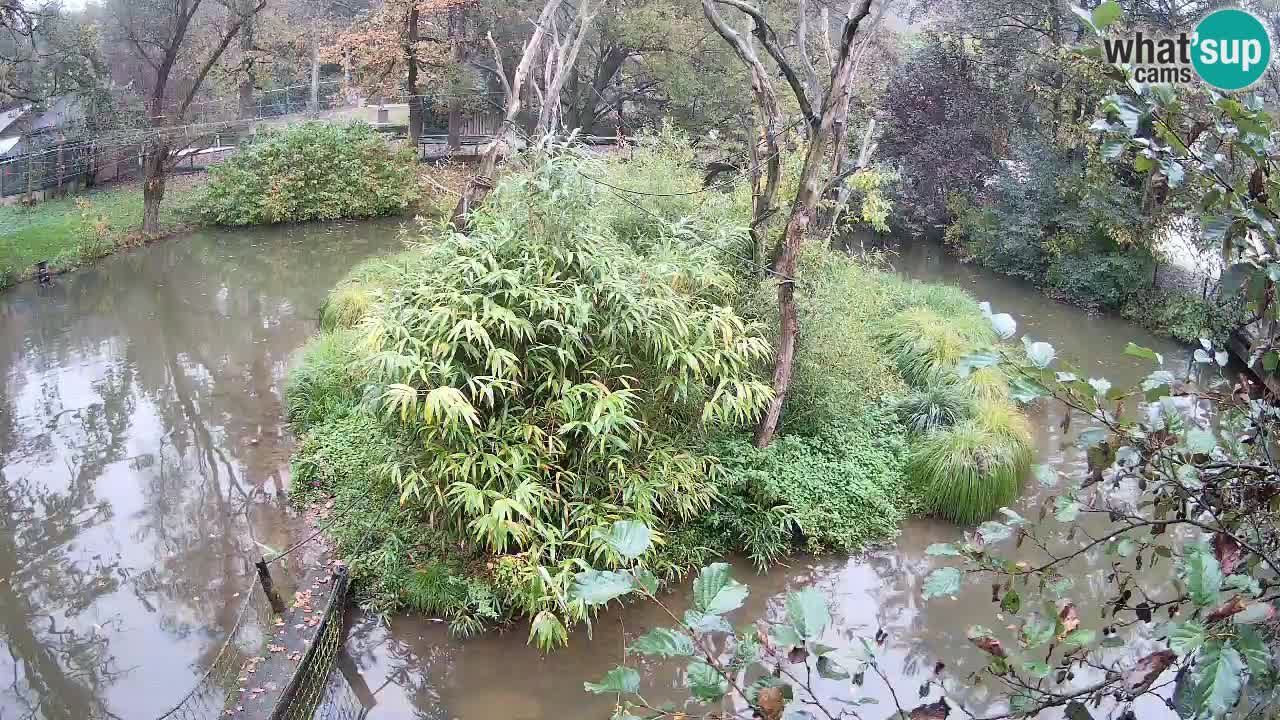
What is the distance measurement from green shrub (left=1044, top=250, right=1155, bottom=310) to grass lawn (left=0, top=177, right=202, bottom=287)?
451 inches

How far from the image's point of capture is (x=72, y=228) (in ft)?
37.7

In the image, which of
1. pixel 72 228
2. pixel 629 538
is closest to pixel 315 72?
Answer: pixel 72 228

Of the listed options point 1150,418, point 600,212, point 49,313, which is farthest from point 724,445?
point 49,313

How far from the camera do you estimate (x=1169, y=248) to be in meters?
9.96

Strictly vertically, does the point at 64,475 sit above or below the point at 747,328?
below

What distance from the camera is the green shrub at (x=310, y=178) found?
13.0 meters

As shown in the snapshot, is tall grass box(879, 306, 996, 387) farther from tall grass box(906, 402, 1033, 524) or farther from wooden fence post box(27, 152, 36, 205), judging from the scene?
wooden fence post box(27, 152, 36, 205)

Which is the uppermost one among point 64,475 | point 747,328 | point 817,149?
point 817,149

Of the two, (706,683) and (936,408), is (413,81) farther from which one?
(706,683)

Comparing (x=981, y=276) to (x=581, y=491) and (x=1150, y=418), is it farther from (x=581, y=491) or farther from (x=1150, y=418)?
(x=1150, y=418)

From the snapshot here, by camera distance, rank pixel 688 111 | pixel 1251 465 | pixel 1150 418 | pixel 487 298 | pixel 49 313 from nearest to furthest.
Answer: pixel 1251 465 < pixel 1150 418 < pixel 487 298 < pixel 49 313 < pixel 688 111

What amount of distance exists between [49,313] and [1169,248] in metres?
11.9

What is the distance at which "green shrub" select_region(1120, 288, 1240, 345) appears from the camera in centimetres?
870

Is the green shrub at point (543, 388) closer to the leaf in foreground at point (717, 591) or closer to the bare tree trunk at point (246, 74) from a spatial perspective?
the leaf in foreground at point (717, 591)
